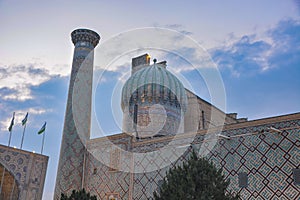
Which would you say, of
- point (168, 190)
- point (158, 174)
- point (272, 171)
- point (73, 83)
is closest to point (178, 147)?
point (158, 174)

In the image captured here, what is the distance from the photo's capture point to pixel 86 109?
33.4 feet

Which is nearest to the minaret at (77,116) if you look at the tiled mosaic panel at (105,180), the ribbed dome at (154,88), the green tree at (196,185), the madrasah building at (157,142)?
the madrasah building at (157,142)

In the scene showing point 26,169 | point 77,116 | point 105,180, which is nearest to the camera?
point 105,180

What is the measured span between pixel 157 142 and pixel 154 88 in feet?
7.98

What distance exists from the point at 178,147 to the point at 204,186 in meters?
3.16

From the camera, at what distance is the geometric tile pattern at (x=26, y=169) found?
367 inches

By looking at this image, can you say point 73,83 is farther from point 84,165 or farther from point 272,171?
point 272,171

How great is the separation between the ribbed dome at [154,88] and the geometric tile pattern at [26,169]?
315cm

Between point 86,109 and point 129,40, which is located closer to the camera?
point 129,40

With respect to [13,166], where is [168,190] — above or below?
below

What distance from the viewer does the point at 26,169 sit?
31.8 feet

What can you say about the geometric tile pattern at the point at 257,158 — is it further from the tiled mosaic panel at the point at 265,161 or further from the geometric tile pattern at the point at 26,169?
the geometric tile pattern at the point at 26,169

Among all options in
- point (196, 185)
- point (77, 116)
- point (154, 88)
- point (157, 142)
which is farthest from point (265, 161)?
point (77, 116)

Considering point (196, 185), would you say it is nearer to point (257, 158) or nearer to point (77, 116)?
point (257, 158)
